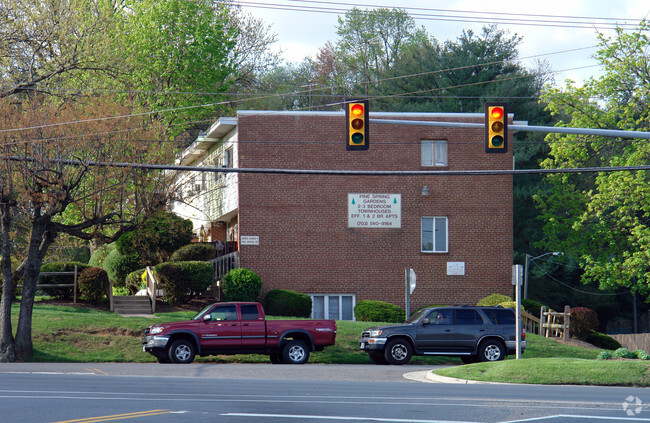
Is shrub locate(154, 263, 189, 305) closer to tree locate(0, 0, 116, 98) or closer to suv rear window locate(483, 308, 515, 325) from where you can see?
tree locate(0, 0, 116, 98)

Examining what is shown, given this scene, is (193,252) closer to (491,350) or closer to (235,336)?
(235,336)

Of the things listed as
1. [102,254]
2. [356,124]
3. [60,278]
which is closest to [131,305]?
[60,278]

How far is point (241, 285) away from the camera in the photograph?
31953mm

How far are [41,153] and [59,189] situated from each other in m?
1.12

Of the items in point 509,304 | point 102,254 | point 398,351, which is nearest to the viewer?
point 398,351

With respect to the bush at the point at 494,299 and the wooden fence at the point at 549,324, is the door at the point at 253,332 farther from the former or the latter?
the wooden fence at the point at 549,324

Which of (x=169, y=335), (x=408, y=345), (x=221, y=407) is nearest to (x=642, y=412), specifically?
(x=221, y=407)

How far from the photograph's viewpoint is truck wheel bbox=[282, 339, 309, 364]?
23.5 m

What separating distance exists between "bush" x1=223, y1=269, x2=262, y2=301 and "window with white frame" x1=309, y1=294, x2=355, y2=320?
2.76 metres

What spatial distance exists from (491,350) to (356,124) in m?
9.54

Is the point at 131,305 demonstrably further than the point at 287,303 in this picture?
Yes

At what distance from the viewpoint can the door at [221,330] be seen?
23.0 metres

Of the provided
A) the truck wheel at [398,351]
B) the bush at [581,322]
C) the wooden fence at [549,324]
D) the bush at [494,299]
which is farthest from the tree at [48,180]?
the bush at [581,322]

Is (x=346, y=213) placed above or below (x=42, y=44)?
below
